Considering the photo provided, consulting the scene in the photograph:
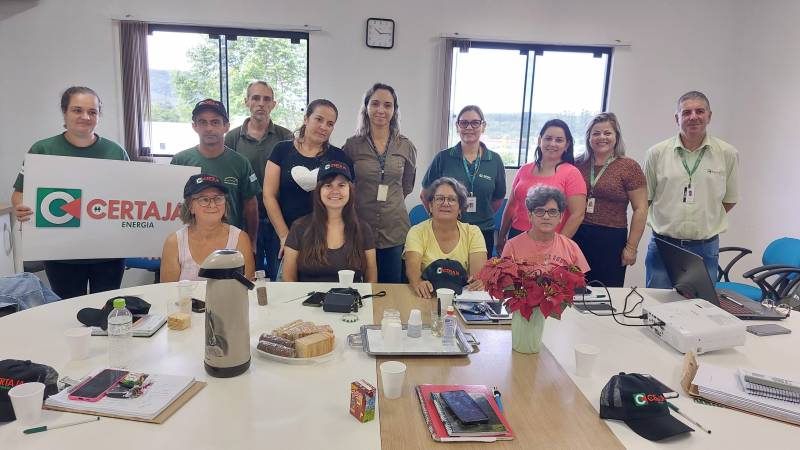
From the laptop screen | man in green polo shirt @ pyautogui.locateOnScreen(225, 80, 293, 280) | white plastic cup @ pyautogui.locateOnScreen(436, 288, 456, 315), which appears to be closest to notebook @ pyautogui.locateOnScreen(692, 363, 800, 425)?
the laptop screen

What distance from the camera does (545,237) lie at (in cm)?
251

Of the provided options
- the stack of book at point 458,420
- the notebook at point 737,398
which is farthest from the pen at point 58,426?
the notebook at point 737,398

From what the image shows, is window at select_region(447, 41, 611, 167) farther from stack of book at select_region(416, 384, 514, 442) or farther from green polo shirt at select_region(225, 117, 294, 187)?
stack of book at select_region(416, 384, 514, 442)

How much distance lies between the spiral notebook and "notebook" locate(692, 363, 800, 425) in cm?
1

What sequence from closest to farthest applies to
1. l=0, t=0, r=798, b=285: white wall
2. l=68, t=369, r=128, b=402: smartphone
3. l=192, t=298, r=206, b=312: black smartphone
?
l=68, t=369, r=128, b=402: smartphone
l=192, t=298, r=206, b=312: black smartphone
l=0, t=0, r=798, b=285: white wall

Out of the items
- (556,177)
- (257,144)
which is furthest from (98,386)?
(556,177)

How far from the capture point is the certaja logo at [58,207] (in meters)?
2.69

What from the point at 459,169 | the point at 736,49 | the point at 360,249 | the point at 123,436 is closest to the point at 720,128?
the point at 736,49

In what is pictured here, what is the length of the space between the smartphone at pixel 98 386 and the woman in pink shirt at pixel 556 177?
7.82 feet

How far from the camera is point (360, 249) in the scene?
253cm

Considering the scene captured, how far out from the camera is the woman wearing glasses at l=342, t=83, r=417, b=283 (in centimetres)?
296

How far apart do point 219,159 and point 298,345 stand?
1812 mm

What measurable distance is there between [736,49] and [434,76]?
121 inches

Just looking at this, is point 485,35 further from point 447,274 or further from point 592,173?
point 447,274
